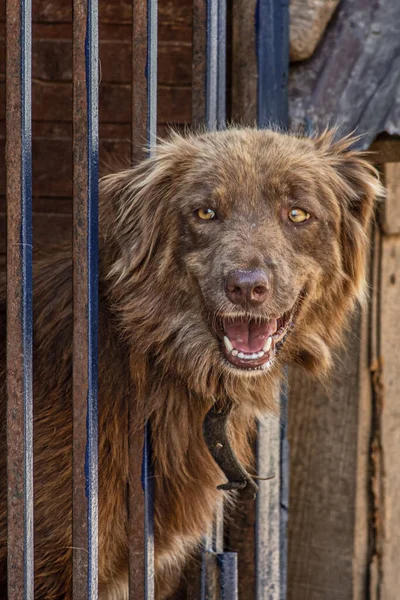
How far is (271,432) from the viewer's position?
3404 mm

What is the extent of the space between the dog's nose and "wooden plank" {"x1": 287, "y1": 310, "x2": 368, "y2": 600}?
4.26 feet

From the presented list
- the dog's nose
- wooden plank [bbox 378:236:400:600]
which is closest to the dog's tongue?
the dog's nose

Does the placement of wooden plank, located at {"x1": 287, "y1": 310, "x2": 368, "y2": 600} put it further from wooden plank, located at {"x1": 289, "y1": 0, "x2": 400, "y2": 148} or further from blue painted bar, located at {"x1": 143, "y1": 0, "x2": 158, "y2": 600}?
blue painted bar, located at {"x1": 143, "y1": 0, "x2": 158, "y2": 600}

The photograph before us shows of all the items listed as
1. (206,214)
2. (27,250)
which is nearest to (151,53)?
(206,214)

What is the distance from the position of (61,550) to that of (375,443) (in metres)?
1.59

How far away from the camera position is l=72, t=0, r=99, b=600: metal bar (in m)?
2.14

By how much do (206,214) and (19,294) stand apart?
72 centimetres

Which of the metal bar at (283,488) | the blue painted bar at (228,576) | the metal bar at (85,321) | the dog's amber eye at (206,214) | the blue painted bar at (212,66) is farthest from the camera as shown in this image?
the metal bar at (283,488)

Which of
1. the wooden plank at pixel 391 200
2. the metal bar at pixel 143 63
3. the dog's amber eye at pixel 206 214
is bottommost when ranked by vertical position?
the dog's amber eye at pixel 206 214

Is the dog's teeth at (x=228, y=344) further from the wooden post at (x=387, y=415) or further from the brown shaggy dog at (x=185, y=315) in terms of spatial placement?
the wooden post at (x=387, y=415)

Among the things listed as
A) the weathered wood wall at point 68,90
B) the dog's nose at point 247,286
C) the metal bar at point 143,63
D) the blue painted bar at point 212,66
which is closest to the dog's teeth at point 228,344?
the dog's nose at point 247,286

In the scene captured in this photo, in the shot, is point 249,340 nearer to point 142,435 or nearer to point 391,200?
point 142,435

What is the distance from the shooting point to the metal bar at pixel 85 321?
2.14 m

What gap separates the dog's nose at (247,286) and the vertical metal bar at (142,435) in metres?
0.48
